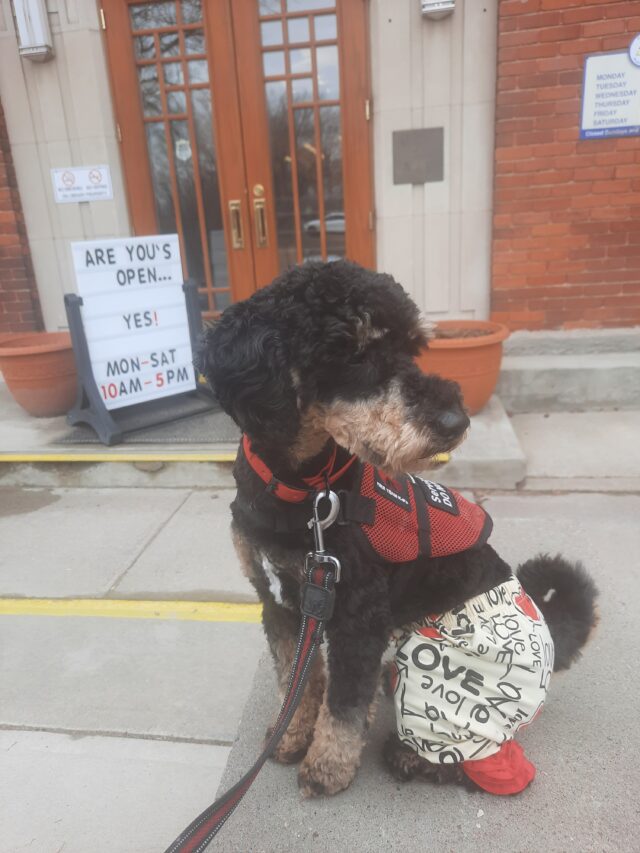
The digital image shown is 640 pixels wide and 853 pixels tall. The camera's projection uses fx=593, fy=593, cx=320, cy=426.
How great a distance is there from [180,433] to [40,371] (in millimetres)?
1272

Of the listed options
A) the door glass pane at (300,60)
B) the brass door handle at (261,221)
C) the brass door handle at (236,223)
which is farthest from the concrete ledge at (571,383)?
the door glass pane at (300,60)

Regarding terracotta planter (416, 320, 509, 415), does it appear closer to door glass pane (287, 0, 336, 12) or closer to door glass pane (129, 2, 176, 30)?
door glass pane (287, 0, 336, 12)

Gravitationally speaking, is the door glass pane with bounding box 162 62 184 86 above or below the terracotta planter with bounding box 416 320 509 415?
above

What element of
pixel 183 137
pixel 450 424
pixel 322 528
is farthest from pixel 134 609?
pixel 183 137

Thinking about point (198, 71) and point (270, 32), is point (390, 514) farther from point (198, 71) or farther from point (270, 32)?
point (198, 71)

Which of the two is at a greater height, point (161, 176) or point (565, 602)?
point (161, 176)

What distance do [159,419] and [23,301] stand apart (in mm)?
2059

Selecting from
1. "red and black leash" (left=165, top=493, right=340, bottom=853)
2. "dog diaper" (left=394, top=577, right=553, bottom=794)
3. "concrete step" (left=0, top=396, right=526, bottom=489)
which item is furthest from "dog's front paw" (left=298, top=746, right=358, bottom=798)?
"concrete step" (left=0, top=396, right=526, bottom=489)

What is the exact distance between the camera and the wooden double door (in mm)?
4828

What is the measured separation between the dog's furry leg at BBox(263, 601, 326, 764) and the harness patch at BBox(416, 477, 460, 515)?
562mm

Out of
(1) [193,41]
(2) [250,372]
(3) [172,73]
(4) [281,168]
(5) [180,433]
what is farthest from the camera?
(4) [281,168]

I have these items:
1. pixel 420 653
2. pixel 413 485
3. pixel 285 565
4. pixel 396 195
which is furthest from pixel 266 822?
pixel 396 195

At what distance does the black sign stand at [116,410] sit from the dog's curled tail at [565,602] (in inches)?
112

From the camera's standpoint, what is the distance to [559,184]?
4.66 meters
